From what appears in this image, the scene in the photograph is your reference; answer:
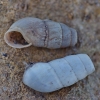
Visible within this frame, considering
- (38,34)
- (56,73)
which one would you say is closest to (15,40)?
(38,34)

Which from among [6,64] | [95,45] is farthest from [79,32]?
[6,64]

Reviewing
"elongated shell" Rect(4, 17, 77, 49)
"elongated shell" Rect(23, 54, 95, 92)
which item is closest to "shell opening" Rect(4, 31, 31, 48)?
"elongated shell" Rect(4, 17, 77, 49)

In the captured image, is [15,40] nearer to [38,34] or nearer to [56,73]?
[38,34]

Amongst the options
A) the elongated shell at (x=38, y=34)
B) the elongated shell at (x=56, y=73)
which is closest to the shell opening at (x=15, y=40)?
the elongated shell at (x=38, y=34)

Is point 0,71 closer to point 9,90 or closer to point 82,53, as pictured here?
point 9,90

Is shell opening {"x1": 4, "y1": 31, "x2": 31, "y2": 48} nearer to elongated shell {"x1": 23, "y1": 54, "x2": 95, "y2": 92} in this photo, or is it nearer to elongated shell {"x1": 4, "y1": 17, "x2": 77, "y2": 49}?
elongated shell {"x1": 4, "y1": 17, "x2": 77, "y2": 49}
